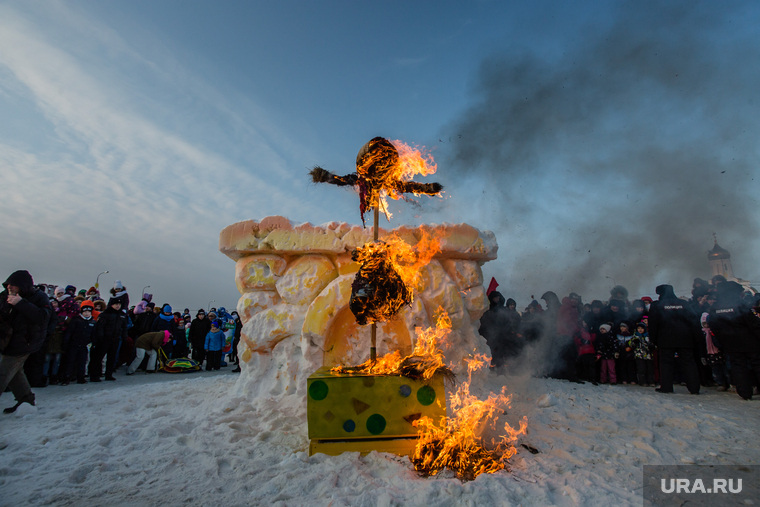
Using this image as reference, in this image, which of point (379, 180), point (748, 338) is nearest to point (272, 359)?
point (379, 180)

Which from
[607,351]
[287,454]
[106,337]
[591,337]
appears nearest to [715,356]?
[607,351]

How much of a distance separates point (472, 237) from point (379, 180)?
1691mm

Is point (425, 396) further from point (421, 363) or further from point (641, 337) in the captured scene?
point (641, 337)

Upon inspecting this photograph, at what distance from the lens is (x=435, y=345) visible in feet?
14.3

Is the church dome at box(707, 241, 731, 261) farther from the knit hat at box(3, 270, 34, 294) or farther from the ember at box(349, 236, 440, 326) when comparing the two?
the knit hat at box(3, 270, 34, 294)

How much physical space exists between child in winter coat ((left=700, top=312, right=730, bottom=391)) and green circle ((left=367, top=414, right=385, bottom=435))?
20.8 feet

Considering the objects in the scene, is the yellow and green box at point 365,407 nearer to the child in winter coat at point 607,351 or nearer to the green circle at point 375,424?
the green circle at point 375,424

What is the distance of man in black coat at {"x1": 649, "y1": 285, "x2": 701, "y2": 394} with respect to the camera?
20.2 feet

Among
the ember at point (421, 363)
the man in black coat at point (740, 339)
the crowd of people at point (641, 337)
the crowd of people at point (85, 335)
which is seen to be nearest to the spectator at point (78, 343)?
the crowd of people at point (85, 335)

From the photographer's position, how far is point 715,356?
6.46 metres

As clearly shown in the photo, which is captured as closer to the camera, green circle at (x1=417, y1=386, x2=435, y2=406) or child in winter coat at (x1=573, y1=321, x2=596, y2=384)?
green circle at (x1=417, y1=386, x2=435, y2=406)

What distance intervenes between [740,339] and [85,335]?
10.9 m

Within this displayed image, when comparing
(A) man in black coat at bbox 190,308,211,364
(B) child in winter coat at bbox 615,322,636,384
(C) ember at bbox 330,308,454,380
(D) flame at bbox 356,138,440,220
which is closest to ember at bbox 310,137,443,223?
(D) flame at bbox 356,138,440,220

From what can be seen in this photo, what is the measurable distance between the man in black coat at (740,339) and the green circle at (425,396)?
5.38 metres
